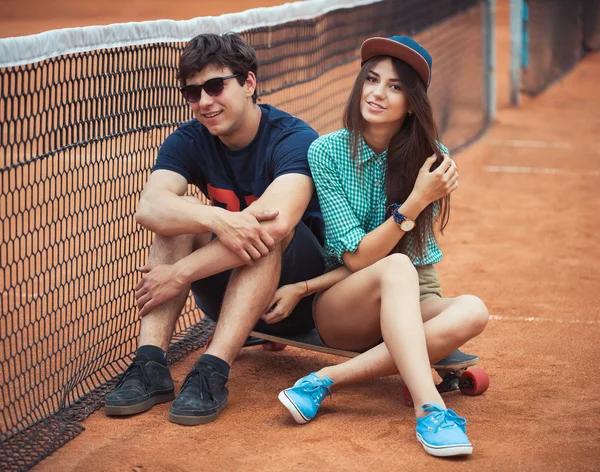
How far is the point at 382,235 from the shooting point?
12.9 ft

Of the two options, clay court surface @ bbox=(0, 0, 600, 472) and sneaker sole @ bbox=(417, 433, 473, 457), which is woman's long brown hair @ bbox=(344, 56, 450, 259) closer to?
clay court surface @ bbox=(0, 0, 600, 472)

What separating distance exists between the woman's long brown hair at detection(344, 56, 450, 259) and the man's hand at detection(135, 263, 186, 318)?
0.92m

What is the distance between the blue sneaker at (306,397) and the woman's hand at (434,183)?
0.85 metres

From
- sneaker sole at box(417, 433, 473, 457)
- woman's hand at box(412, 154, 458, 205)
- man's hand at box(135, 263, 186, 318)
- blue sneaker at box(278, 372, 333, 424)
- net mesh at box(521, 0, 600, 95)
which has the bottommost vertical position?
net mesh at box(521, 0, 600, 95)

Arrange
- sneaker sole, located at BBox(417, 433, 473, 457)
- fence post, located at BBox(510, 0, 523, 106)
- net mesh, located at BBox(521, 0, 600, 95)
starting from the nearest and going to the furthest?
sneaker sole, located at BBox(417, 433, 473, 457)
fence post, located at BBox(510, 0, 523, 106)
net mesh, located at BBox(521, 0, 600, 95)

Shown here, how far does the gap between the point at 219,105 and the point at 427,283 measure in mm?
1195

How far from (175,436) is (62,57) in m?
1.67

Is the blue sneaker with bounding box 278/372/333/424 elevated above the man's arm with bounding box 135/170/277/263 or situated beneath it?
situated beneath

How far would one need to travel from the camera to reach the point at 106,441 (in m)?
3.72

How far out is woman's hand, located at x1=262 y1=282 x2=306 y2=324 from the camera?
4098 millimetres

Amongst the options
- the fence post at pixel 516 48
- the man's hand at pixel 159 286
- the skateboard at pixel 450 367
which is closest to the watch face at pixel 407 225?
the skateboard at pixel 450 367

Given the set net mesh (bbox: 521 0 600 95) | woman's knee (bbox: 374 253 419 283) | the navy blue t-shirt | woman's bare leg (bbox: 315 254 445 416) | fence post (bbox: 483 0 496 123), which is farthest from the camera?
net mesh (bbox: 521 0 600 95)

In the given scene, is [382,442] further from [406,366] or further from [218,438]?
[218,438]

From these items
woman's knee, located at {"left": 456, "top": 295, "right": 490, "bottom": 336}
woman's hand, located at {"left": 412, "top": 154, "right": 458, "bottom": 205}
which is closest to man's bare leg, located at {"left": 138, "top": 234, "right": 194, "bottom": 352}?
woman's hand, located at {"left": 412, "top": 154, "right": 458, "bottom": 205}
